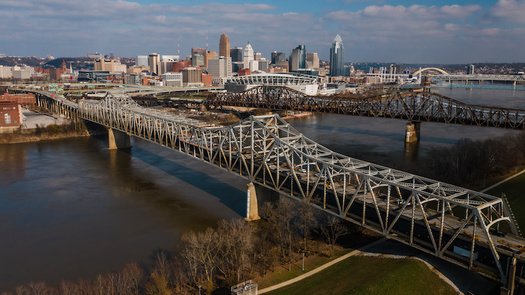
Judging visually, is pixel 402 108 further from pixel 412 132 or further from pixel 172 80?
pixel 172 80

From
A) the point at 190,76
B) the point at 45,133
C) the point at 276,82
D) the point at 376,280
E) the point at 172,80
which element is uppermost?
the point at 190,76

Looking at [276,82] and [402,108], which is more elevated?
[276,82]

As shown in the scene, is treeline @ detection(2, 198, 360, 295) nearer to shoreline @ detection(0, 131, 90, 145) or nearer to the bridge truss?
the bridge truss

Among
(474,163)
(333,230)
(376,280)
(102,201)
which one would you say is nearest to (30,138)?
(102,201)

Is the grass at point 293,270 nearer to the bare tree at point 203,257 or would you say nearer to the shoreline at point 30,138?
the bare tree at point 203,257

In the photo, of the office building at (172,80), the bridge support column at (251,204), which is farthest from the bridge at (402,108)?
the office building at (172,80)

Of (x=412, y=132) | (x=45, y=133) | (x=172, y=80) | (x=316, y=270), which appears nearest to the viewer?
(x=316, y=270)
